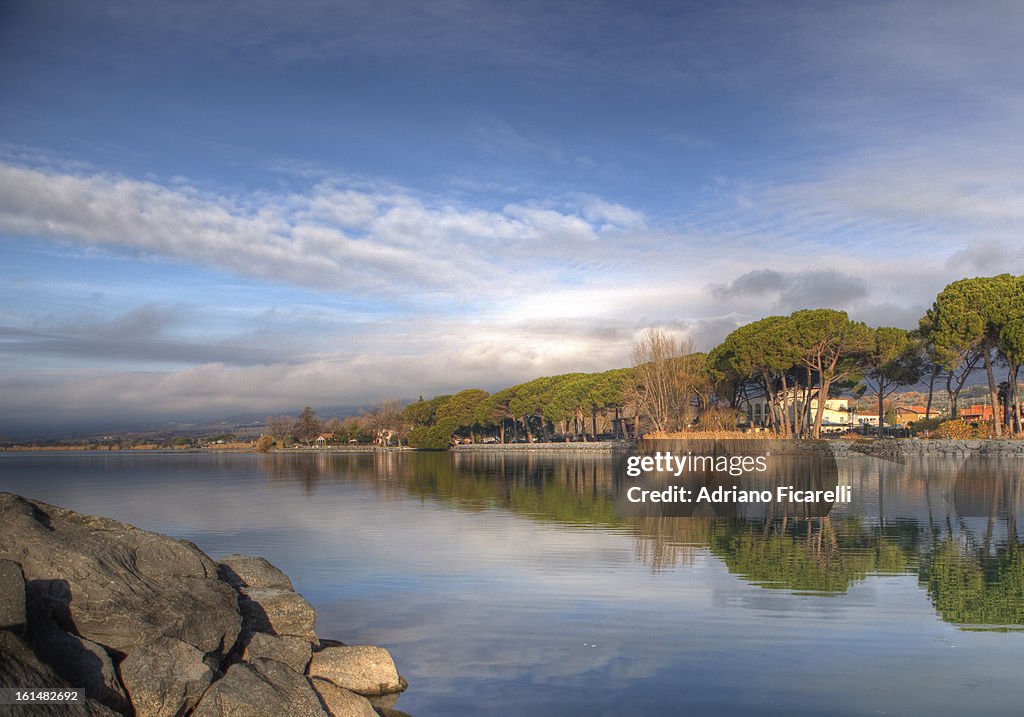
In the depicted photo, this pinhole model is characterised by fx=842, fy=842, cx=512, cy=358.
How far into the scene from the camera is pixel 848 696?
7.20 m

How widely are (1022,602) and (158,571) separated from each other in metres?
10.0

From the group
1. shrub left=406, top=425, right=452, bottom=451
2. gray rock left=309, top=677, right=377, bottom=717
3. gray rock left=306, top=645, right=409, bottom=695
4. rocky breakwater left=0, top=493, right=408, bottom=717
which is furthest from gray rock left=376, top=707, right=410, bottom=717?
shrub left=406, top=425, right=452, bottom=451

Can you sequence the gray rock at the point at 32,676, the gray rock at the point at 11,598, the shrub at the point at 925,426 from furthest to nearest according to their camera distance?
1. the shrub at the point at 925,426
2. the gray rock at the point at 11,598
3. the gray rock at the point at 32,676

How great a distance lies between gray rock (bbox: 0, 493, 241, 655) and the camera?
7031mm

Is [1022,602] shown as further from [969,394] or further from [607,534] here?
[969,394]

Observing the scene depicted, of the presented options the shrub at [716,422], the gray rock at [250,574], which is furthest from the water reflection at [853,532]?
the shrub at [716,422]

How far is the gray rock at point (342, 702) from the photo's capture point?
671 centimetres

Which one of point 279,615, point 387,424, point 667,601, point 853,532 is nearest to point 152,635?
point 279,615

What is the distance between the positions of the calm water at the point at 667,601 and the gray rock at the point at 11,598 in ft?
10.3

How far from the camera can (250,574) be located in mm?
9555

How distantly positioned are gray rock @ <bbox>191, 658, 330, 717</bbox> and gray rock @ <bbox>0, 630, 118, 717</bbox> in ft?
2.26

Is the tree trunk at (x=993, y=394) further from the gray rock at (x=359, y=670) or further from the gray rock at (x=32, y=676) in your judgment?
the gray rock at (x=32, y=676)

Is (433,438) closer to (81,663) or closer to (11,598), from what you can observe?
(81,663)

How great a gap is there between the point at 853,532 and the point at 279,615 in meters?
12.0
